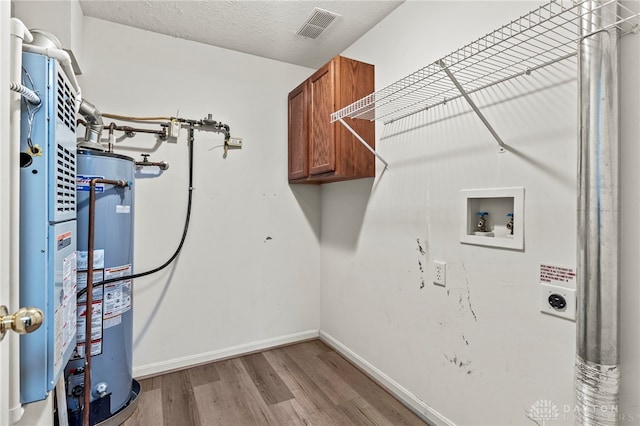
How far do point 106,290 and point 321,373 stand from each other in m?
1.56

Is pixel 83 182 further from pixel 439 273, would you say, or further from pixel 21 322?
pixel 439 273

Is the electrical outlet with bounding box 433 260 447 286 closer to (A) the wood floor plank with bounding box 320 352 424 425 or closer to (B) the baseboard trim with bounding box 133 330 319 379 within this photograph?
(A) the wood floor plank with bounding box 320 352 424 425

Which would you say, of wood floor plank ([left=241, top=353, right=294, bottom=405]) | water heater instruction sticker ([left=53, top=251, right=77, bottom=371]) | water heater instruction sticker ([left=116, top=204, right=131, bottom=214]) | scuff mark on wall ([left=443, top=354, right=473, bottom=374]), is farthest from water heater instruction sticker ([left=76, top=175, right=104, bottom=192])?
scuff mark on wall ([left=443, top=354, right=473, bottom=374])

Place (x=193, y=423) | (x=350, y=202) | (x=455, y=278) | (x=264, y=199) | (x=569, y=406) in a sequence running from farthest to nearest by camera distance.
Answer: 1. (x=264, y=199)
2. (x=350, y=202)
3. (x=193, y=423)
4. (x=455, y=278)
5. (x=569, y=406)

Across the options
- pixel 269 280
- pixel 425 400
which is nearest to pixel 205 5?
pixel 269 280

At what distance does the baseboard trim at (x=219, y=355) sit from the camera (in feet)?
7.57

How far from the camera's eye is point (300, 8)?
2.04 meters

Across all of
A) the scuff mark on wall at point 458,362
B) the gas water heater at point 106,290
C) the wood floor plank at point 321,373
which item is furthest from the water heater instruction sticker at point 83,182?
the scuff mark on wall at point 458,362

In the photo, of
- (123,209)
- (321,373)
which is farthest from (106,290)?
(321,373)

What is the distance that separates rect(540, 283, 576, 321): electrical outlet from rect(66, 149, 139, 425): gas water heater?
2176 millimetres

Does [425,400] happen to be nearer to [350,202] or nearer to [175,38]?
[350,202]

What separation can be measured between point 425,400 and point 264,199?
190cm

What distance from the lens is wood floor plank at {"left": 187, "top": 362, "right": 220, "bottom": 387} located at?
2.23 m

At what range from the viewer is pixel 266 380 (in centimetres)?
224
